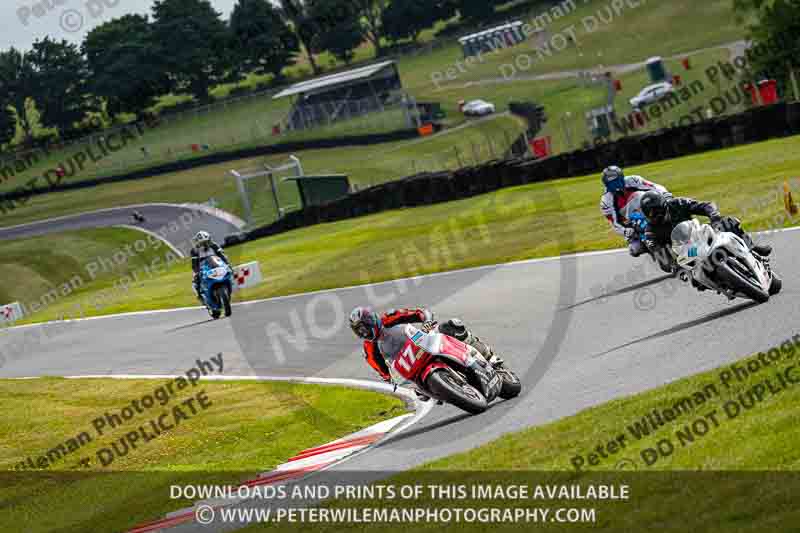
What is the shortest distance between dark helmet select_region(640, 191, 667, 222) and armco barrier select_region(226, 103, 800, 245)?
15.7 meters

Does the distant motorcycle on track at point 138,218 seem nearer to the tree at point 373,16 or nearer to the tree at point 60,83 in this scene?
the tree at point 60,83

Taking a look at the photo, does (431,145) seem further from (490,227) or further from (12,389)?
(12,389)

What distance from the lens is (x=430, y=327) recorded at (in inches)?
472

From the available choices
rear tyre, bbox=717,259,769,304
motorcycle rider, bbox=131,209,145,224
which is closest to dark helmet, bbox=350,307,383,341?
rear tyre, bbox=717,259,769,304

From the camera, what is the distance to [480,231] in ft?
102

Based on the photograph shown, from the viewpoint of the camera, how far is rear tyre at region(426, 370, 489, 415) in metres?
11.5

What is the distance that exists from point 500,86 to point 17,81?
158ft

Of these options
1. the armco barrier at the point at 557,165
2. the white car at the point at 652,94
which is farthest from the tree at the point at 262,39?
the armco barrier at the point at 557,165

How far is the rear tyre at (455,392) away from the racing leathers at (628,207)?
19.4 feet

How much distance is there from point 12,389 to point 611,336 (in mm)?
13561

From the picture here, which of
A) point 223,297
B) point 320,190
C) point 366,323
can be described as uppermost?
point 366,323

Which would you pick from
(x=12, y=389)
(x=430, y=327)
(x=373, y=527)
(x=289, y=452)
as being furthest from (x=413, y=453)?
(x=12, y=389)

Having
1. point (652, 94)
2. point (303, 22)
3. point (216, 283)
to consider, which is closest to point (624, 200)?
point (216, 283)

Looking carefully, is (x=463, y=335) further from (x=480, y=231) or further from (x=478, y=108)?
(x=478, y=108)
